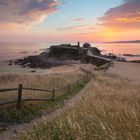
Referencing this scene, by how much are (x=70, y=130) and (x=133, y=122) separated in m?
1.25

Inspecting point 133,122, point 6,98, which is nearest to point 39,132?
point 133,122

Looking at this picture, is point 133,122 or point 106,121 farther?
point 106,121

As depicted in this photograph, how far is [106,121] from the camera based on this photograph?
19.8 ft

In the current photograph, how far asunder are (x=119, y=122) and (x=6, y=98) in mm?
10940

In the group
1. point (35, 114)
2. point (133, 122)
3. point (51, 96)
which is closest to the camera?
point (133, 122)

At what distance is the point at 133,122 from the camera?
537cm

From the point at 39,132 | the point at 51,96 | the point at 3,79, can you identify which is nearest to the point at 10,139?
the point at 39,132

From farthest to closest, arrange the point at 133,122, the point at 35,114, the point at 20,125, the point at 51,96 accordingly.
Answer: the point at 51,96
the point at 35,114
the point at 20,125
the point at 133,122

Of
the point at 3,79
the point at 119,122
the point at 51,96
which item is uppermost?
the point at 119,122

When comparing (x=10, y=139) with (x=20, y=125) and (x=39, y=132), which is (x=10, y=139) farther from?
(x=39, y=132)

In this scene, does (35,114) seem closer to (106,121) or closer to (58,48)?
(106,121)

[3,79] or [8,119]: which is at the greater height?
[8,119]

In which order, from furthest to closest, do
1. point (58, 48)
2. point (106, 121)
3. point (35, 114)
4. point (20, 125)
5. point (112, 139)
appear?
1. point (58, 48)
2. point (35, 114)
3. point (20, 125)
4. point (106, 121)
5. point (112, 139)

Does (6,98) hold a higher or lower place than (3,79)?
higher
